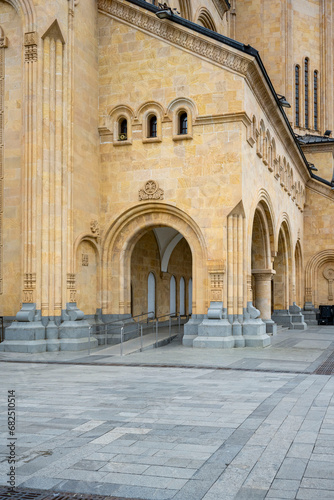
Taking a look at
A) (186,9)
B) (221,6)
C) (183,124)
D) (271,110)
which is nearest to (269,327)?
(271,110)

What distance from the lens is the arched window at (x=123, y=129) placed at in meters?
21.5

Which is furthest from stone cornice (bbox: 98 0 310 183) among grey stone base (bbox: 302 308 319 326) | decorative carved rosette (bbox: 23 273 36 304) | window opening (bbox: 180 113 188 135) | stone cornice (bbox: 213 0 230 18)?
grey stone base (bbox: 302 308 319 326)

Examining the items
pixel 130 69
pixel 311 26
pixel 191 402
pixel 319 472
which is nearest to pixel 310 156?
pixel 311 26

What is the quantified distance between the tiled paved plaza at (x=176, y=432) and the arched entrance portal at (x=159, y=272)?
1179cm

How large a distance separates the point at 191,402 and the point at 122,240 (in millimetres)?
12593

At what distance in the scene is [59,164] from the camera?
19.0 m

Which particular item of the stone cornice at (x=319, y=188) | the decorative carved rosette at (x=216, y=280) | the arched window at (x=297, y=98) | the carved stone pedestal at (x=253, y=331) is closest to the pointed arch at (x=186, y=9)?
the stone cornice at (x=319, y=188)

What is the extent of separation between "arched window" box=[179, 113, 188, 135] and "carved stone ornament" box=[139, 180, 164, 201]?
2078mm

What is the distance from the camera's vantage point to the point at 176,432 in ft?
23.8

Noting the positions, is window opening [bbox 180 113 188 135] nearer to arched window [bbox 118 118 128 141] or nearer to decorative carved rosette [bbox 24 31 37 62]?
arched window [bbox 118 118 128 141]

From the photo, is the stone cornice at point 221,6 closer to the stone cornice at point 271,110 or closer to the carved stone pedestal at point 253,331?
the stone cornice at point 271,110

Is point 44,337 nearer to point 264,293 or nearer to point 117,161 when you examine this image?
point 117,161

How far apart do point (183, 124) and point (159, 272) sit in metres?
8.91

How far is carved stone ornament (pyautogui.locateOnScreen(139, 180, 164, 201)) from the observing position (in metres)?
20.5
